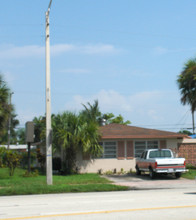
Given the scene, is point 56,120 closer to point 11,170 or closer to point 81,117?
point 81,117

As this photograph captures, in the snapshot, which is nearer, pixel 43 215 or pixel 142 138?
pixel 43 215

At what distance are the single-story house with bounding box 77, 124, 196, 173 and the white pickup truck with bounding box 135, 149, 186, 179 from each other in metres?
4.11

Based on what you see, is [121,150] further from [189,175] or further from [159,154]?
[189,175]

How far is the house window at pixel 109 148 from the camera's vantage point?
88.8 feet

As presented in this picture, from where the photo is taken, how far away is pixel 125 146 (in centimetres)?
2745

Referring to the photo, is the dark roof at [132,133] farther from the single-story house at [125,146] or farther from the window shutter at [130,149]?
the window shutter at [130,149]

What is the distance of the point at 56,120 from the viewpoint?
25.7 metres

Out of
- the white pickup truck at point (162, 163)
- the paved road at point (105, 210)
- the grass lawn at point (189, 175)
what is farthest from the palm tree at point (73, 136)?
the paved road at point (105, 210)

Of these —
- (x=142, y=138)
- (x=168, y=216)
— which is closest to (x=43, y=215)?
(x=168, y=216)

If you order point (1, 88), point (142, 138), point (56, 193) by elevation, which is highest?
point (1, 88)

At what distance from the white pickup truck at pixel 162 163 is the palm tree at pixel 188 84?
17.6 feet

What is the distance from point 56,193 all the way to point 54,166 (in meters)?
10.9

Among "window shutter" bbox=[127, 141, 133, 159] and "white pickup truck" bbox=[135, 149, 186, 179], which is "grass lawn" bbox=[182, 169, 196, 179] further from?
"window shutter" bbox=[127, 141, 133, 159]

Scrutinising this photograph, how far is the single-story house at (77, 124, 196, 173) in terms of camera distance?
87.0 ft
